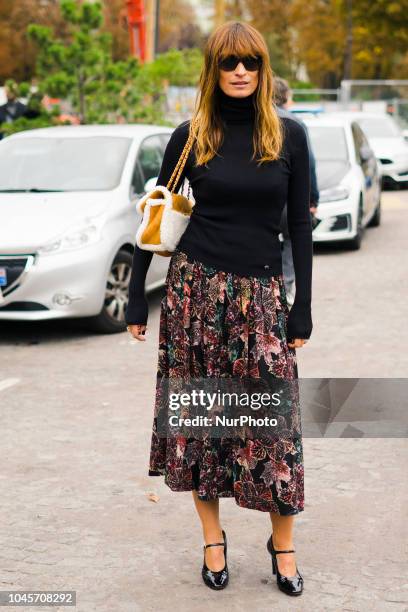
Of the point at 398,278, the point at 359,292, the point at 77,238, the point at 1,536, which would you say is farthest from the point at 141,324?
the point at 398,278

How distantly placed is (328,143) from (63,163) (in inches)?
202

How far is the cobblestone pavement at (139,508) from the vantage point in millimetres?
3555

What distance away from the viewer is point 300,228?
3484mm

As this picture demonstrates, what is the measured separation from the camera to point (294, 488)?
3416 mm

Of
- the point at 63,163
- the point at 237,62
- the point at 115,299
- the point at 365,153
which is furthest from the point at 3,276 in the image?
the point at 365,153

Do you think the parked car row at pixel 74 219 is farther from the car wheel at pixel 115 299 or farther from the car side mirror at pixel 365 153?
the car side mirror at pixel 365 153

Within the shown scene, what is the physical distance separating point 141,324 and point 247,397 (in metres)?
0.49

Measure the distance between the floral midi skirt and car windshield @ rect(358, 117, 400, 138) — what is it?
641 inches

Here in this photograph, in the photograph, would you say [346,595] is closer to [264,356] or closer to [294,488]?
[294,488]

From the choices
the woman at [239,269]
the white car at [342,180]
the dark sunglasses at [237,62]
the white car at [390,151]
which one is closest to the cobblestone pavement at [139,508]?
the woman at [239,269]

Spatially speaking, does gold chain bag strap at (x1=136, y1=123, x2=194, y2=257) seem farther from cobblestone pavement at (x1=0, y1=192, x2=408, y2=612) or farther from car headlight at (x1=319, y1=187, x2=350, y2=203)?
car headlight at (x1=319, y1=187, x2=350, y2=203)

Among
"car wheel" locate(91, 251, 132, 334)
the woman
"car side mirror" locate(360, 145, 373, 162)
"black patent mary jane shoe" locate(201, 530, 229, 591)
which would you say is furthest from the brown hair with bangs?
"car side mirror" locate(360, 145, 373, 162)

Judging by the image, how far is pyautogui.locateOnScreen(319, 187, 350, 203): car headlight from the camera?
11.6 meters

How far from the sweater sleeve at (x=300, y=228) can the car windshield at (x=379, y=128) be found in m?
16.1
